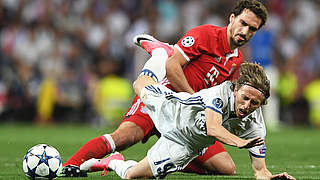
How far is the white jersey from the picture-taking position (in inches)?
243

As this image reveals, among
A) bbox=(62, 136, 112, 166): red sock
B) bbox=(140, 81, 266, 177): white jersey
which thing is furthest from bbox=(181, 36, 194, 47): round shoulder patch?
bbox=(62, 136, 112, 166): red sock

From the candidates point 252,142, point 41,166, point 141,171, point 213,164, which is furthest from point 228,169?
point 41,166

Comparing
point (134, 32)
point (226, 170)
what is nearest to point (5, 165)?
point (226, 170)

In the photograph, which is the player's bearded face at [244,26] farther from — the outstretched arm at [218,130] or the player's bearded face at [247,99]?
the outstretched arm at [218,130]

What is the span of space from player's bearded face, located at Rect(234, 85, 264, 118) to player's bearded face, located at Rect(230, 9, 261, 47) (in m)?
1.30

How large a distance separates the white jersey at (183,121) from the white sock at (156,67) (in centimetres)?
51

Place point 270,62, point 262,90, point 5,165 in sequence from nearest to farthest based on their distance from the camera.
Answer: point 262,90
point 5,165
point 270,62

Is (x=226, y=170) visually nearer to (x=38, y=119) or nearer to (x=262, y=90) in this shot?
(x=262, y=90)

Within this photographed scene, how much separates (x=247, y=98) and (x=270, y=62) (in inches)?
413

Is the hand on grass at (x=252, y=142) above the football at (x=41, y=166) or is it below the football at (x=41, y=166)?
below

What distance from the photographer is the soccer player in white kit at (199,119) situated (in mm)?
6000

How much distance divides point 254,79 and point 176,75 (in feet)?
4.59

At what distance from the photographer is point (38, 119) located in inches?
681

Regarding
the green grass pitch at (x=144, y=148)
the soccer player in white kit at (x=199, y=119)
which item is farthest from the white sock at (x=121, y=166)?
the green grass pitch at (x=144, y=148)
